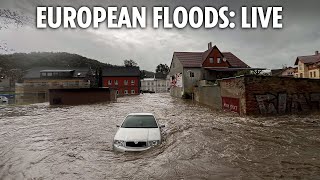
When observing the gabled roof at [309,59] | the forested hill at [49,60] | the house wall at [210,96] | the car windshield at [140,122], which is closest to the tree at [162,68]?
the forested hill at [49,60]

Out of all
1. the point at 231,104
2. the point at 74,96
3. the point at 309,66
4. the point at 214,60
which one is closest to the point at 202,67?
the point at 214,60

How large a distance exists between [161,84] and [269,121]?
91647mm

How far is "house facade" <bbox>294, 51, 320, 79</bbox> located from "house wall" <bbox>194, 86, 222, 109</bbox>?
27918 mm

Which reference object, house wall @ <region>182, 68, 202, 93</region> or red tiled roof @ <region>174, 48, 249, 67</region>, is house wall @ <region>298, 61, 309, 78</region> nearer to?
red tiled roof @ <region>174, 48, 249, 67</region>

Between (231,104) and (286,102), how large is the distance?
3.92 meters

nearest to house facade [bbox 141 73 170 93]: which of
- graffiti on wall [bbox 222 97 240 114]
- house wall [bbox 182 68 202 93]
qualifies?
house wall [bbox 182 68 202 93]

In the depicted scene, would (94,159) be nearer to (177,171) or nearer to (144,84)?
(177,171)

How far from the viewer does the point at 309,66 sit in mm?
52875

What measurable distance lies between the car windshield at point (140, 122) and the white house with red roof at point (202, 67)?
33.4 m

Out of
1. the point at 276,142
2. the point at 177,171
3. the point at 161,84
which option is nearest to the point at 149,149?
the point at 177,171

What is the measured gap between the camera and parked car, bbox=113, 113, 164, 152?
27.2 feet

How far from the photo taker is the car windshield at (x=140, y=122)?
32.5 ft

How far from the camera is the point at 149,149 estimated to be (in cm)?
832

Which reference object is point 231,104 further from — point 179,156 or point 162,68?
point 162,68
